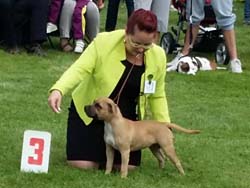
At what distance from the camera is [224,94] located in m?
8.16

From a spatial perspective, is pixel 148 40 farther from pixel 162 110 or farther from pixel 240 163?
pixel 240 163

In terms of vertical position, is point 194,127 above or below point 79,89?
below

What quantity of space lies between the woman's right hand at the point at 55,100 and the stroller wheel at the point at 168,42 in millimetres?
5791

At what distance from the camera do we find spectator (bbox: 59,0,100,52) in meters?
10.3

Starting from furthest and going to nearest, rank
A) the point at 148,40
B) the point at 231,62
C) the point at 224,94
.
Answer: the point at 231,62, the point at 224,94, the point at 148,40

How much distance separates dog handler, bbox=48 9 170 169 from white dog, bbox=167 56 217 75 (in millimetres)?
3555

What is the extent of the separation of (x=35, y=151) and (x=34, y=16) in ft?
16.4

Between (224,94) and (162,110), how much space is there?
2.83 m

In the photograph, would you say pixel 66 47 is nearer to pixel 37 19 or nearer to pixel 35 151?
pixel 37 19

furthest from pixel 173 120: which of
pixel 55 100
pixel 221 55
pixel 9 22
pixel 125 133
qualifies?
pixel 9 22

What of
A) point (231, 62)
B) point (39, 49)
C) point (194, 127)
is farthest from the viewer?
point (39, 49)

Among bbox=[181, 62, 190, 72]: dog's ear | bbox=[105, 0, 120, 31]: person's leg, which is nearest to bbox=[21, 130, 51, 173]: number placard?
bbox=[181, 62, 190, 72]: dog's ear

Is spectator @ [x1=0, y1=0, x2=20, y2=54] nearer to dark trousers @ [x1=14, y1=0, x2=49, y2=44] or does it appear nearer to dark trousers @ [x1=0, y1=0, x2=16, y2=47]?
dark trousers @ [x1=0, y1=0, x2=16, y2=47]

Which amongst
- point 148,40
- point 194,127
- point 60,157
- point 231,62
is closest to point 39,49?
point 231,62
